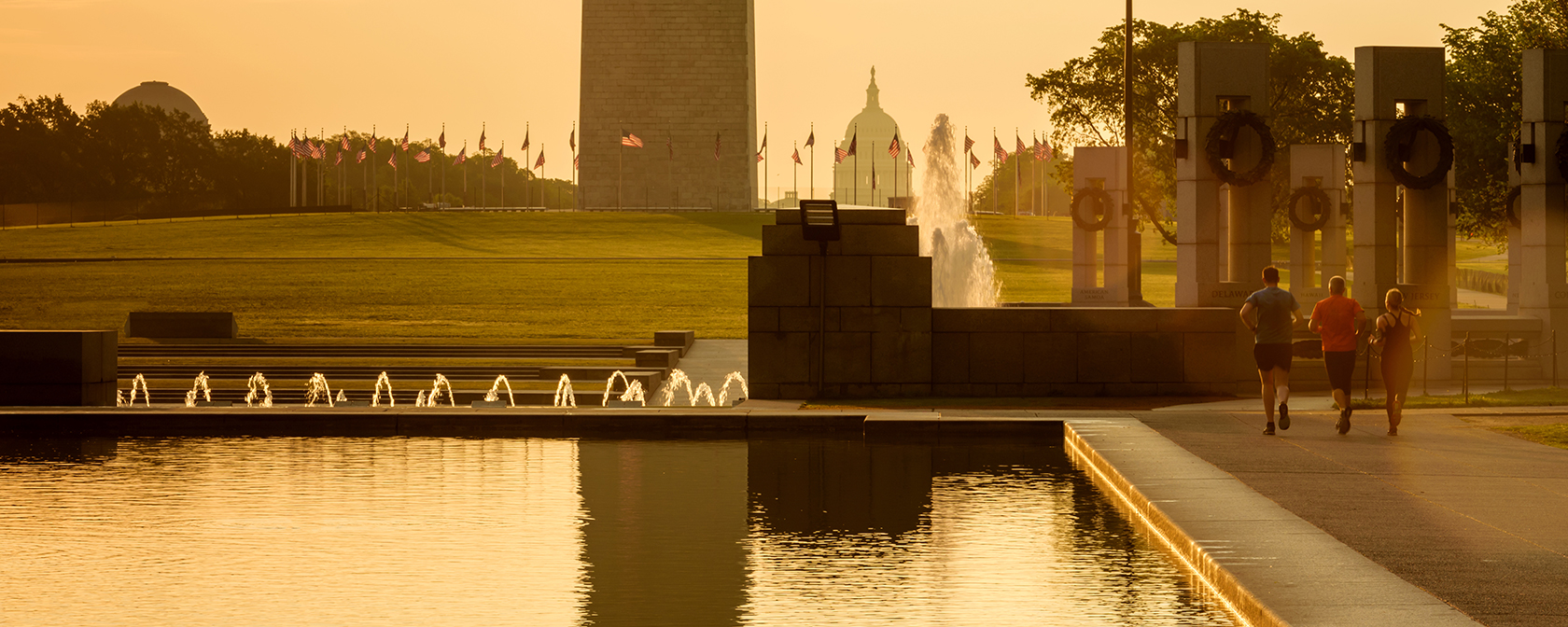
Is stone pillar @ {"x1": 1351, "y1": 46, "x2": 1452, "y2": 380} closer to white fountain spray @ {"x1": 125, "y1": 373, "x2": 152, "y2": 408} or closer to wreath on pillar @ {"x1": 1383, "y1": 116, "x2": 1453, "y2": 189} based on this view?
wreath on pillar @ {"x1": 1383, "y1": 116, "x2": 1453, "y2": 189}

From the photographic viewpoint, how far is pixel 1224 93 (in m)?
26.3

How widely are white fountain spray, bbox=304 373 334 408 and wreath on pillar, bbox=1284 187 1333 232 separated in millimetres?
23705

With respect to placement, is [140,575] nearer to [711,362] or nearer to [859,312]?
[859,312]

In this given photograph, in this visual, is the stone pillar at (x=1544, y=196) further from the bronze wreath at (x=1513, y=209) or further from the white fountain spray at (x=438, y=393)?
the white fountain spray at (x=438, y=393)

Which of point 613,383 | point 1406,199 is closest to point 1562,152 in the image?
point 1406,199

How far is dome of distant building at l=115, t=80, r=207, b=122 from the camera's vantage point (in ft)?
489

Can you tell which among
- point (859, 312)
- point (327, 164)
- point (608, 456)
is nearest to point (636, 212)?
point (327, 164)

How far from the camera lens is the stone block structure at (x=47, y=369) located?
20125 millimetres

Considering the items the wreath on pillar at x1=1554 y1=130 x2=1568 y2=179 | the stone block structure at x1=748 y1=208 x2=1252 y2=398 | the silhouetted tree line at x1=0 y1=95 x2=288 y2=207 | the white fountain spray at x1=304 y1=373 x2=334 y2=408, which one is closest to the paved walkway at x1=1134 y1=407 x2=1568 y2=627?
the stone block structure at x1=748 y1=208 x2=1252 y2=398

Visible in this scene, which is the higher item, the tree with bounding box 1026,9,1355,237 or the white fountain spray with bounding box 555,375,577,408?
the tree with bounding box 1026,9,1355,237

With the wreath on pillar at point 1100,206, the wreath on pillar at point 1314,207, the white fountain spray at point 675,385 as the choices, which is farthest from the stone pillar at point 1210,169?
the wreath on pillar at point 1100,206

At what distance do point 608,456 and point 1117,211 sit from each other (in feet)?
93.9

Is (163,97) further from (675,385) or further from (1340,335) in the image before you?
(1340,335)

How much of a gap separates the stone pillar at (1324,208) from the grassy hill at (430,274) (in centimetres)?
692
